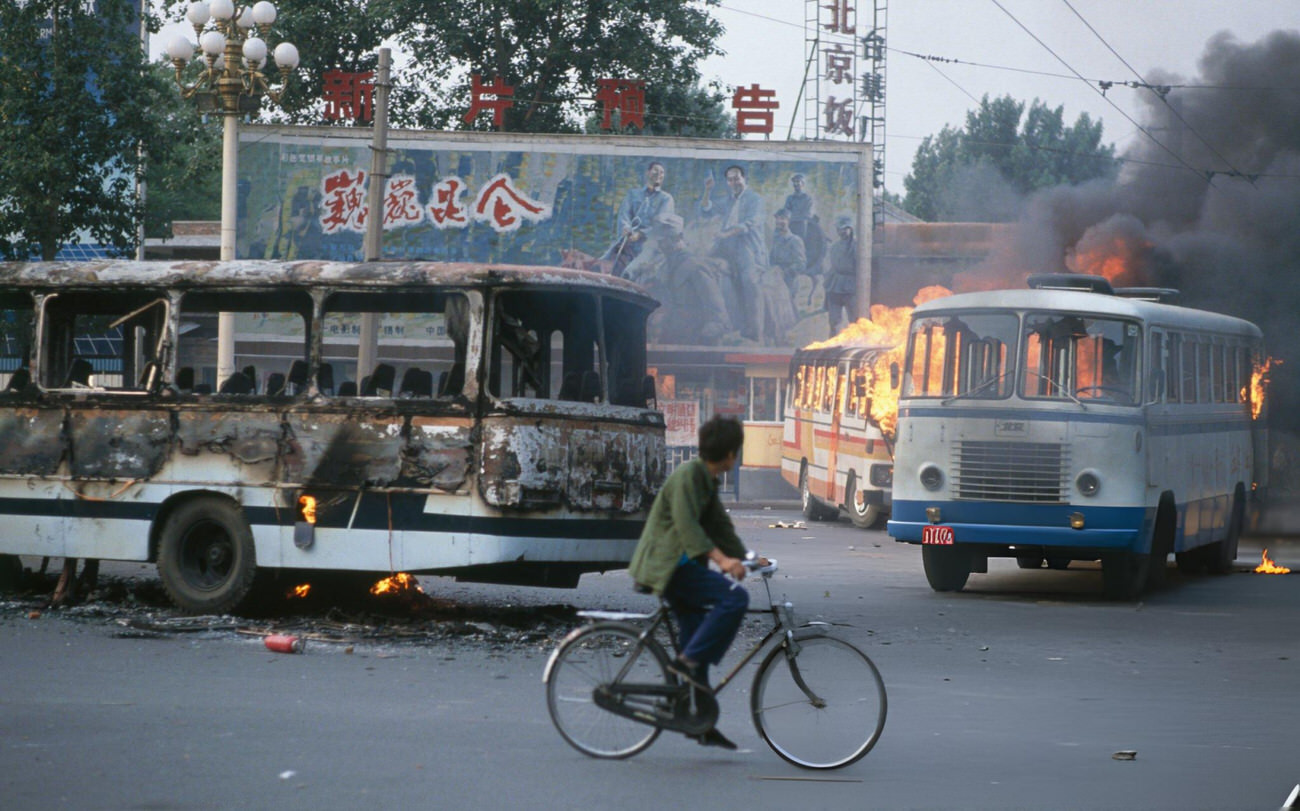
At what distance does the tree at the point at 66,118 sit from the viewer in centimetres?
2708

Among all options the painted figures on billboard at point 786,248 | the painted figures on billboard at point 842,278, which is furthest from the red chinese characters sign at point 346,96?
the painted figures on billboard at point 842,278

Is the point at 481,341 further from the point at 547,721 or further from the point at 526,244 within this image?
the point at 526,244

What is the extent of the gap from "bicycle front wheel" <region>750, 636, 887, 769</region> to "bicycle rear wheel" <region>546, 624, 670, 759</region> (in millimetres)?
523

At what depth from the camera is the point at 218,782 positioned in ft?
23.5

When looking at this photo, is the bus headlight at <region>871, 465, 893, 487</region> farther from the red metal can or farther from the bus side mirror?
the red metal can

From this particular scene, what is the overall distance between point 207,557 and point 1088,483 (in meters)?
8.14

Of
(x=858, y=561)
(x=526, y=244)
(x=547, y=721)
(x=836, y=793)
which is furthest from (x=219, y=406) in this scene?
(x=526, y=244)

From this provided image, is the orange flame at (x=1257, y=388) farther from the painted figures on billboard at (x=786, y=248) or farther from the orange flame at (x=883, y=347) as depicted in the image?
the painted figures on billboard at (x=786, y=248)

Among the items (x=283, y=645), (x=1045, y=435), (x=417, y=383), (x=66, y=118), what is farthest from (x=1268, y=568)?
(x=66, y=118)

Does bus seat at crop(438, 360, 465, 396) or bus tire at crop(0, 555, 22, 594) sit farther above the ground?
bus seat at crop(438, 360, 465, 396)

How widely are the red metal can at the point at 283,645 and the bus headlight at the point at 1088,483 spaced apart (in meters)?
7.85

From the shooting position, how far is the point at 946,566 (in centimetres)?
1745

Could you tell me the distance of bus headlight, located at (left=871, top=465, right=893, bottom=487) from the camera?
26422 mm

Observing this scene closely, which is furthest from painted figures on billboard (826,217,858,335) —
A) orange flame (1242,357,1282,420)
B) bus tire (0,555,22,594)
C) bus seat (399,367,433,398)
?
bus seat (399,367,433,398)
